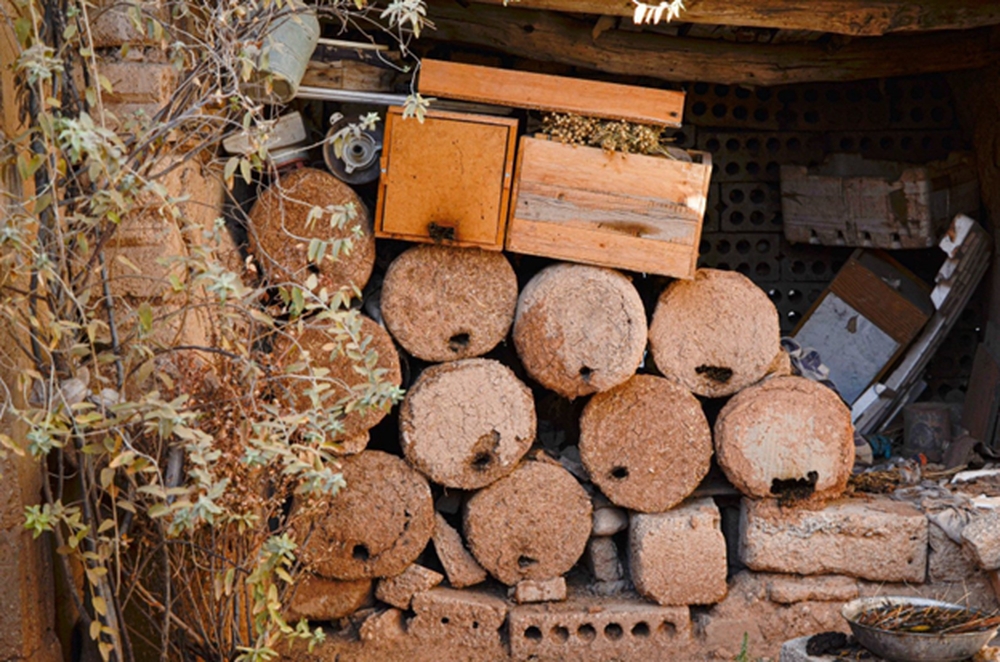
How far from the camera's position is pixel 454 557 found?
4.89m

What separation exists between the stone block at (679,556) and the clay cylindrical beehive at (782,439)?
0.27 metres

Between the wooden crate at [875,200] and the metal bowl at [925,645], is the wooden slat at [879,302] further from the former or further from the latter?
the metal bowl at [925,645]

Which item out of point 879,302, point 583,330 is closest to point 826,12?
point 583,330

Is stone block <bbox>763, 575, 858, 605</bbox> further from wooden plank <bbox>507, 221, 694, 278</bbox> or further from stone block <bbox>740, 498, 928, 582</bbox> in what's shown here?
wooden plank <bbox>507, 221, 694, 278</bbox>

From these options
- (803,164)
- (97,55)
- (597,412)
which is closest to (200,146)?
(97,55)

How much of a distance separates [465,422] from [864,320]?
2.86 m

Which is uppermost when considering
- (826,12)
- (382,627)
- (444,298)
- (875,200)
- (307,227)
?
(826,12)

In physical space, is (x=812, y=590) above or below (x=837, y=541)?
below

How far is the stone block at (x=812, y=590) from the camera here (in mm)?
4926

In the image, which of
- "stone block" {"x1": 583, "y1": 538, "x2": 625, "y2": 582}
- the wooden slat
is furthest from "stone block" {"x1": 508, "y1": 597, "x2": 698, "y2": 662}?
the wooden slat

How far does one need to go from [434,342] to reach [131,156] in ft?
5.83

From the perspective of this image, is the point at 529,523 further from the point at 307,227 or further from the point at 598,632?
the point at 307,227

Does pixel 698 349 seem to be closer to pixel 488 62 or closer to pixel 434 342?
pixel 434 342

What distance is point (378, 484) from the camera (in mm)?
4730
